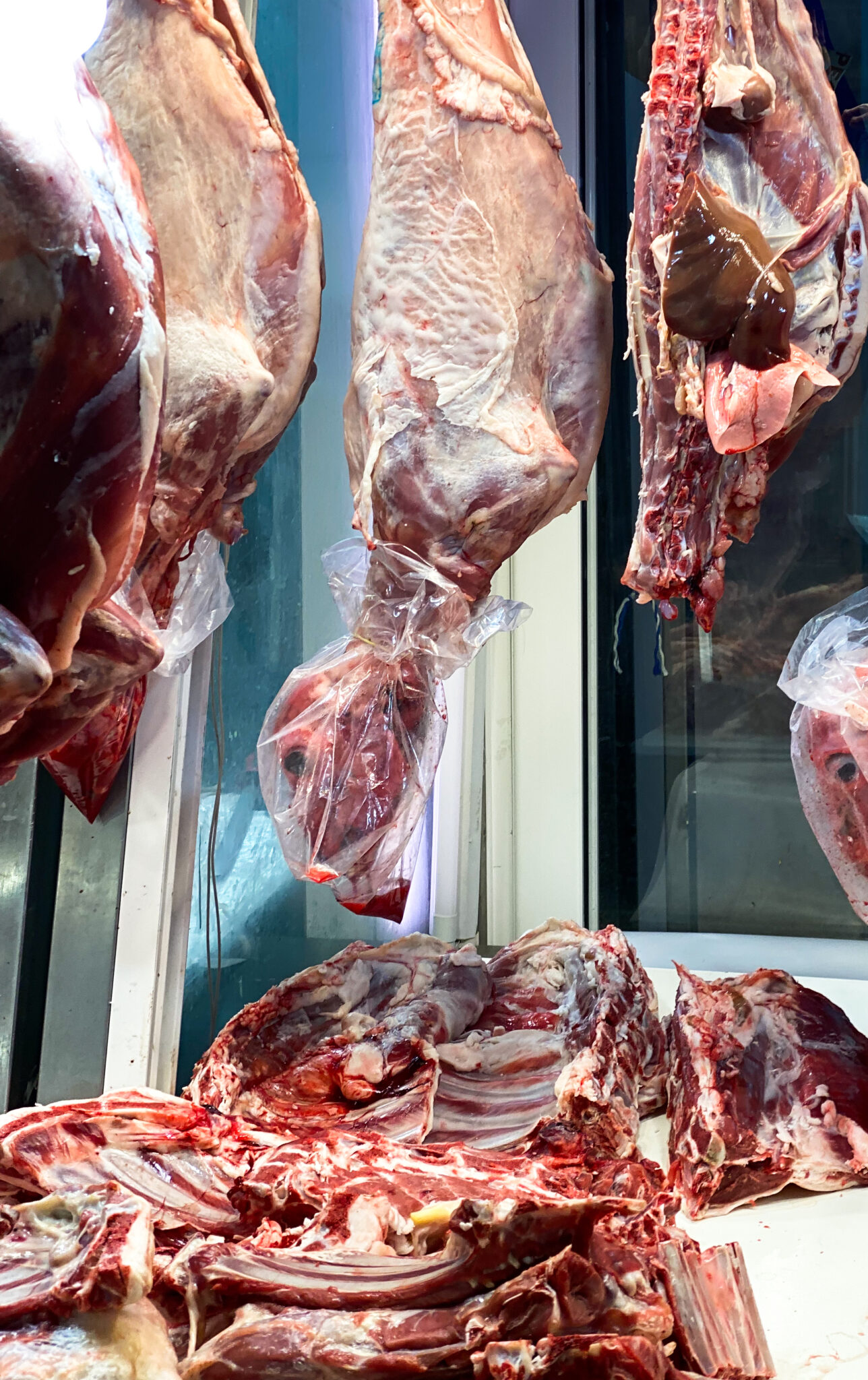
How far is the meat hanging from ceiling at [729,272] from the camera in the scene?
1366mm

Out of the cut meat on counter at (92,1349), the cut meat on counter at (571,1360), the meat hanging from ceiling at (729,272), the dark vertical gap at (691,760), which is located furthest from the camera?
the dark vertical gap at (691,760)

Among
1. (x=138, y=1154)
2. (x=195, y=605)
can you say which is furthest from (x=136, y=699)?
(x=138, y=1154)

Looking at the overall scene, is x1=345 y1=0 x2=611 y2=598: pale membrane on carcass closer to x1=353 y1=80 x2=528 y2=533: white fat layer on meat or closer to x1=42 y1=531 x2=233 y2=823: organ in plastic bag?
x1=353 y1=80 x2=528 y2=533: white fat layer on meat

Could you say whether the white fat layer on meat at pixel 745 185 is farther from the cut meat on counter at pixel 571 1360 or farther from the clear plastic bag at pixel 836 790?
the cut meat on counter at pixel 571 1360

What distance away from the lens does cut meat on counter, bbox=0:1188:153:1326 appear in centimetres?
87

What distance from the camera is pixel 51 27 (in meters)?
0.52

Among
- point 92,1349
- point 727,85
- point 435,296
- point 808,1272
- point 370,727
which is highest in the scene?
point 727,85

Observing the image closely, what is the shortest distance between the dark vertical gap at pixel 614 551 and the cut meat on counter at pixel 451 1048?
808 millimetres

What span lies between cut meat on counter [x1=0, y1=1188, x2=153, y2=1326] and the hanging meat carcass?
69 cm

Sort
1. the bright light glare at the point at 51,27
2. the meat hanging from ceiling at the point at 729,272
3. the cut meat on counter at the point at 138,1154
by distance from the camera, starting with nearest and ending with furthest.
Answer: the bright light glare at the point at 51,27
the cut meat on counter at the point at 138,1154
the meat hanging from ceiling at the point at 729,272

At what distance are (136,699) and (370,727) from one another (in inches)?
15.1

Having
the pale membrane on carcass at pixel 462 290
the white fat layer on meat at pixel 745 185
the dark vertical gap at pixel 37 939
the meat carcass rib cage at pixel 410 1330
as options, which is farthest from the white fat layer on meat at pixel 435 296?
the meat carcass rib cage at pixel 410 1330

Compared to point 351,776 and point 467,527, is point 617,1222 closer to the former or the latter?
point 351,776

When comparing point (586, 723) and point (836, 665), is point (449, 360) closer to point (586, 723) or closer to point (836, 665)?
point (836, 665)
